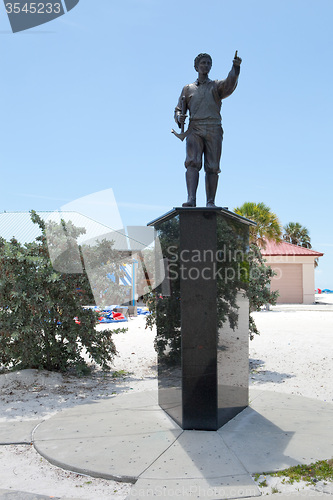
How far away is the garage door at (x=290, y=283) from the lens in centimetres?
2972

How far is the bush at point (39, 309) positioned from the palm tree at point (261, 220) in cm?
1900

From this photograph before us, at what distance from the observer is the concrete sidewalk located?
342cm

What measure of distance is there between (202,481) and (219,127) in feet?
12.2

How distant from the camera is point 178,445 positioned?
13.6 feet

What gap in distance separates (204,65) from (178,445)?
422 centimetres

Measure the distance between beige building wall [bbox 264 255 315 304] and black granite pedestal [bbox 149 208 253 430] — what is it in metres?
25.7

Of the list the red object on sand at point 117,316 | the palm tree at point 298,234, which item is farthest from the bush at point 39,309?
the palm tree at point 298,234

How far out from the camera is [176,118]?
16.9 feet

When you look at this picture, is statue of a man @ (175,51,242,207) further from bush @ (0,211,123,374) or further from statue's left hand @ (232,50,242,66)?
bush @ (0,211,123,374)

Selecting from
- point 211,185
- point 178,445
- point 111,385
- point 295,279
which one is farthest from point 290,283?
point 178,445

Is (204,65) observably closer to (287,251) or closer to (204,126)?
(204,126)

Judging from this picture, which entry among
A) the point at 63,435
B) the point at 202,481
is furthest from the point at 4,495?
the point at 202,481

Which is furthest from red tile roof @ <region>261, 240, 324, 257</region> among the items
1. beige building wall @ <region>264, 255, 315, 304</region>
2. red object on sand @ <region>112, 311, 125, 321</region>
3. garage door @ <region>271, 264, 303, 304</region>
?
red object on sand @ <region>112, 311, 125, 321</region>

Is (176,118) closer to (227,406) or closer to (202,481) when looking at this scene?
(227,406)
